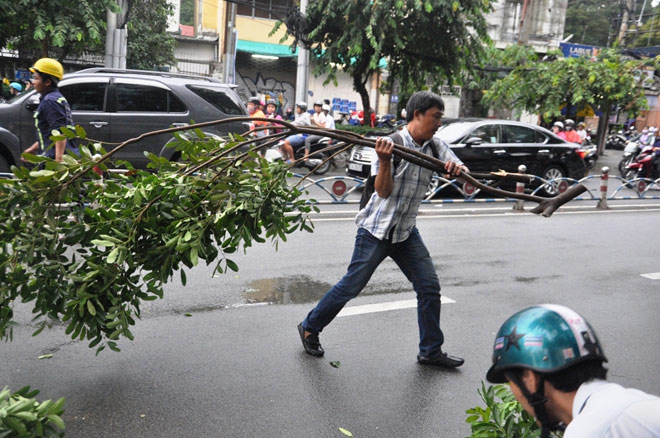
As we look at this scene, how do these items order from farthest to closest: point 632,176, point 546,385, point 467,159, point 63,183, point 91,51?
point 91,51 → point 632,176 → point 467,159 → point 63,183 → point 546,385

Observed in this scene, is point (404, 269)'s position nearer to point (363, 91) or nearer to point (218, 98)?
point (218, 98)

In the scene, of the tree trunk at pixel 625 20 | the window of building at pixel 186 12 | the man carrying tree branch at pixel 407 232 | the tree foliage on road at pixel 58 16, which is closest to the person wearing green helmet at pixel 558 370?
the man carrying tree branch at pixel 407 232

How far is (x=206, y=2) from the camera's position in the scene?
111ft

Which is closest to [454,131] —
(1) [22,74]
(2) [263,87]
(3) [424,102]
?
(3) [424,102]

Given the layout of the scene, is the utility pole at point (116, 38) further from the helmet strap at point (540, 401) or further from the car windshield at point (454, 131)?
the helmet strap at point (540, 401)

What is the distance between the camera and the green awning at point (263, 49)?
30812 mm

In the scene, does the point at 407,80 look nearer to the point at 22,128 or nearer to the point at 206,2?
the point at 22,128

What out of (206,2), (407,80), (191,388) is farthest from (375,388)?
(206,2)

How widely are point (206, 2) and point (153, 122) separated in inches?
965

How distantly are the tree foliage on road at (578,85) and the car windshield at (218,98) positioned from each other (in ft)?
42.1

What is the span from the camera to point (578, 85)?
69.7 ft

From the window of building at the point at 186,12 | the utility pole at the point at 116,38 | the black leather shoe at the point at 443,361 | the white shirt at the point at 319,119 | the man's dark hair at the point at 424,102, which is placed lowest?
the black leather shoe at the point at 443,361

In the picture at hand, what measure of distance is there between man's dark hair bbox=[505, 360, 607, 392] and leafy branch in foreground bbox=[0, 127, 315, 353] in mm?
2031

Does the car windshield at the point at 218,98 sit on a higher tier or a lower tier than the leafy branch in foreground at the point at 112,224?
higher
